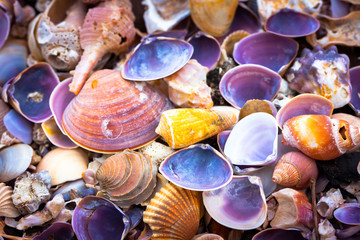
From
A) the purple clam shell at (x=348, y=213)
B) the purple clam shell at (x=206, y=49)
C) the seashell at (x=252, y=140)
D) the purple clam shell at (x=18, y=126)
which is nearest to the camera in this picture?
the purple clam shell at (x=348, y=213)

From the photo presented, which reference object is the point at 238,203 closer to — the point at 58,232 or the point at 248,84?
the point at 248,84

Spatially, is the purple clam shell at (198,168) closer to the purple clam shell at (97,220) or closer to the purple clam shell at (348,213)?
the purple clam shell at (97,220)

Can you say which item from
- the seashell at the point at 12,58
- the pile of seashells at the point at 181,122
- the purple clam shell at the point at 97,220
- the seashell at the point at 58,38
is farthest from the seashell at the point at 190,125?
the seashell at the point at 12,58

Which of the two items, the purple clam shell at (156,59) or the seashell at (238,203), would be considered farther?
the purple clam shell at (156,59)

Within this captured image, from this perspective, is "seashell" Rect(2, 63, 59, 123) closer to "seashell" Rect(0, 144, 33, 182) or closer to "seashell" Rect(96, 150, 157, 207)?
"seashell" Rect(0, 144, 33, 182)

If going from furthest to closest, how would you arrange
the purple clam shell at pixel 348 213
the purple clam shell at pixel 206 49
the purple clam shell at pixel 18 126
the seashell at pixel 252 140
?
the purple clam shell at pixel 206 49 → the purple clam shell at pixel 18 126 → the seashell at pixel 252 140 → the purple clam shell at pixel 348 213

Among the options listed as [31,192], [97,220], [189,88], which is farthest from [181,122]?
[31,192]
